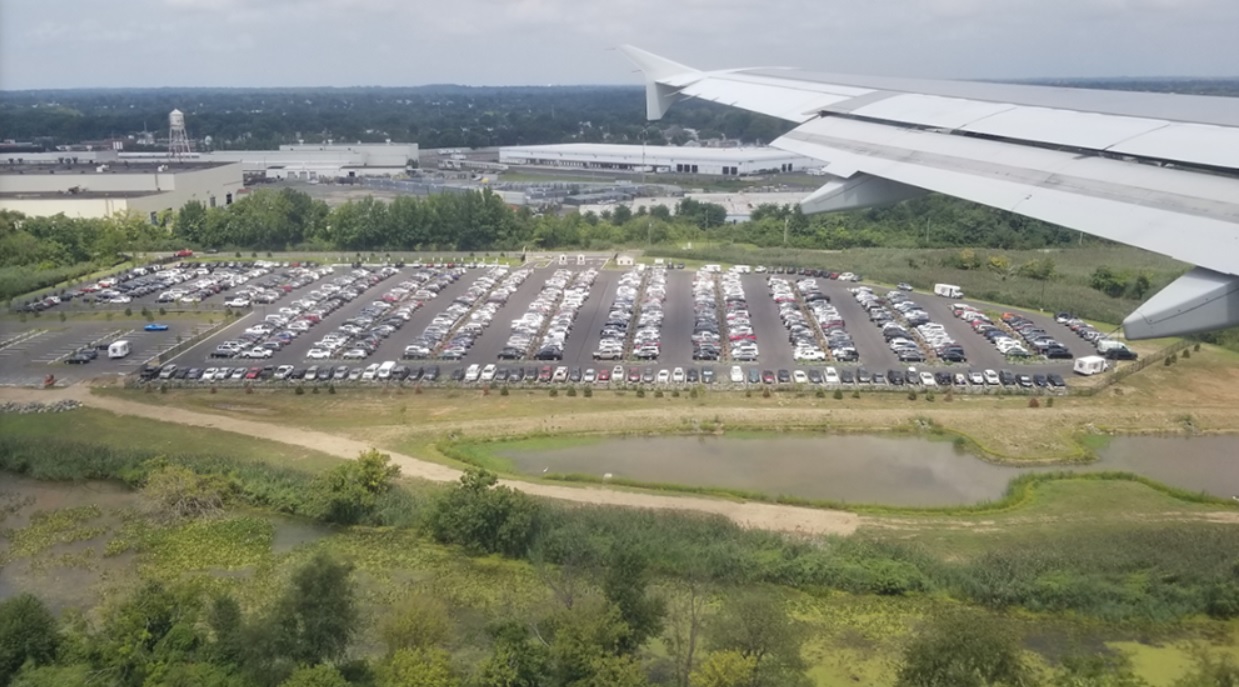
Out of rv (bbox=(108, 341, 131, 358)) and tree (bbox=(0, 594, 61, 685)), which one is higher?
rv (bbox=(108, 341, 131, 358))

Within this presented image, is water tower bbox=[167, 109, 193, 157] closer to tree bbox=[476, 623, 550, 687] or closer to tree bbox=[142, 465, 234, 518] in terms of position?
tree bbox=[142, 465, 234, 518]

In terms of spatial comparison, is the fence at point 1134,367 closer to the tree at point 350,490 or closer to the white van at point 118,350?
the tree at point 350,490

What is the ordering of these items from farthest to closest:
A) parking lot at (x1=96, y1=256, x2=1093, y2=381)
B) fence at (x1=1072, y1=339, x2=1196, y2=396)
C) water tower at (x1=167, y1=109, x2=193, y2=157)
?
water tower at (x1=167, y1=109, x2=193, y2=157)
parking lot at (x1=96, y1=256, x2=1093, y2=381)
fence at (x1=1072, y1=339, x2=1196, y2=396)

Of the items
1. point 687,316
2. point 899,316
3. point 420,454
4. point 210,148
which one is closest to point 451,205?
point 687,316

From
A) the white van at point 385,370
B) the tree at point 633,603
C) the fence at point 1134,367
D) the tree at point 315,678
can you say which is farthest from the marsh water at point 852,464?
the tree at point 315,678

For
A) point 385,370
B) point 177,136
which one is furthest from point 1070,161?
point 177,136

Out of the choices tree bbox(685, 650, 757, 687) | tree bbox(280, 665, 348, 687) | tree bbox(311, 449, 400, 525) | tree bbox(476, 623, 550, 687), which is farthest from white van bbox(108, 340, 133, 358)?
tree bbox(685, 650, 757, 687)

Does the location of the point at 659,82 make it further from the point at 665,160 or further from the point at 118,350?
the point at 665,160
